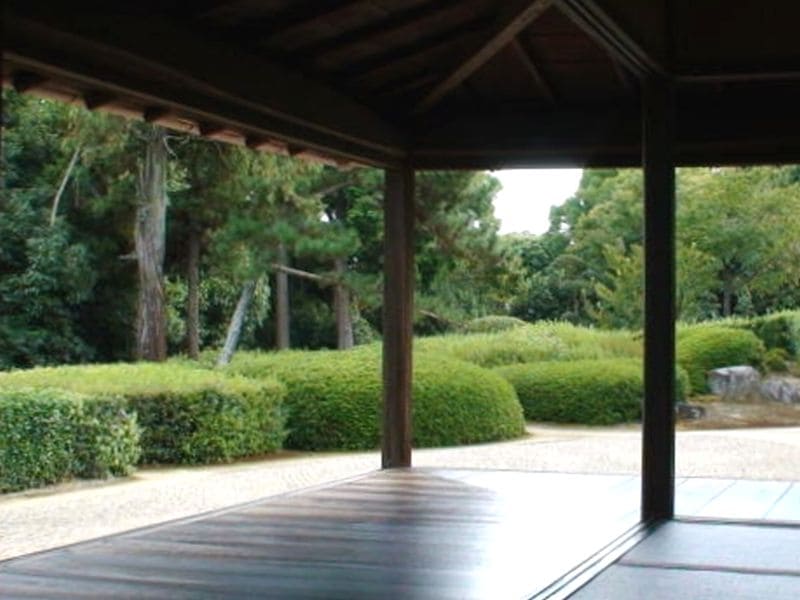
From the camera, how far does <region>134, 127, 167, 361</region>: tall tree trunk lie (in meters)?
16.6

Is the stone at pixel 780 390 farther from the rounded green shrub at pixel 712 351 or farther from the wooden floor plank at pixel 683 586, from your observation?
the wooden floor plank at pixel 683 586

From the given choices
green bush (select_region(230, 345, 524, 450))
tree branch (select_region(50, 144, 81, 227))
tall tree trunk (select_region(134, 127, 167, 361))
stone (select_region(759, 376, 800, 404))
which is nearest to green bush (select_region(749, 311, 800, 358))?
stone (select_region(759, 376, 800, 404))

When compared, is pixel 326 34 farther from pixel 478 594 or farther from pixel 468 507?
pixel 478 594

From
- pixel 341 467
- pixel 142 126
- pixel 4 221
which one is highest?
pixel 142 126

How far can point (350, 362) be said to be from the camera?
13750mm

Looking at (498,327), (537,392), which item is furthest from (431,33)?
(498,327)

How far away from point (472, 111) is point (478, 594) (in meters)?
4.93

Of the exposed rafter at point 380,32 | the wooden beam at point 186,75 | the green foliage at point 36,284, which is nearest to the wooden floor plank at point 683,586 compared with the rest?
the wooden beam at point 186,75

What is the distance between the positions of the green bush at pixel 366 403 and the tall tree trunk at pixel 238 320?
18.2ft

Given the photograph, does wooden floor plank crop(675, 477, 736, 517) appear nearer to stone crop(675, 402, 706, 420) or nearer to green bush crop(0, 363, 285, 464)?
green bush crop(0, 363, 285, 464)

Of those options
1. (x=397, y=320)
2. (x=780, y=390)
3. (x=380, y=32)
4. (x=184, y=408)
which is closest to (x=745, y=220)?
(x=780, y=390)

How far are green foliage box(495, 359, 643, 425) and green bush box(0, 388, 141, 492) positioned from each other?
6.74 metres

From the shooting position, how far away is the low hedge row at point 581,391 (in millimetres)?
16281

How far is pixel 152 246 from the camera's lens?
16.8 metres
